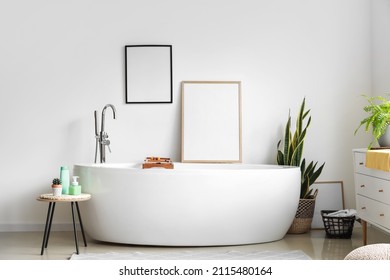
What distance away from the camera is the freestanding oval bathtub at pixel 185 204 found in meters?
4.73

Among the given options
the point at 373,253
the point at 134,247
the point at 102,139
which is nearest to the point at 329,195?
the point at 134,247

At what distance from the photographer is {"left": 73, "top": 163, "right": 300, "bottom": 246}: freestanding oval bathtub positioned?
4734mm

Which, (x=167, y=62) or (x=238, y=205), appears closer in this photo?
(x=238, y=205)

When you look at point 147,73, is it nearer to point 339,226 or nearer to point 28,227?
point 28,227

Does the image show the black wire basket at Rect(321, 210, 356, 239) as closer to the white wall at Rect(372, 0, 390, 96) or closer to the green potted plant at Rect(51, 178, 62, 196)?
the white wall at Rect(372, 0, 390, 96)

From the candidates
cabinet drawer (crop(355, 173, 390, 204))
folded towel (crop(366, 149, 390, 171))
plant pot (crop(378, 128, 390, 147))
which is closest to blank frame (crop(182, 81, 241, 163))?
cabinet drawer (crop(355, 173, 390, 204))

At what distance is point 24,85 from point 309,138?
288 centimetres

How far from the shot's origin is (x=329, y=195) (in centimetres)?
598

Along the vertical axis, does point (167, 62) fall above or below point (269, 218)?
above

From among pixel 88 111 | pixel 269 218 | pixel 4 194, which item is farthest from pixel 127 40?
pixel 269 218

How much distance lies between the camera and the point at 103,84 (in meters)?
5.95

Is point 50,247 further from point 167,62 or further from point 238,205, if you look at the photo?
point 167,62

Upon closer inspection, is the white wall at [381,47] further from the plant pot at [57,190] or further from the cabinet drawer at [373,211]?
the plant pot at [57,190]

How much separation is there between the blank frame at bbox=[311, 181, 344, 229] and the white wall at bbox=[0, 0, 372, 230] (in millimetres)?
80
